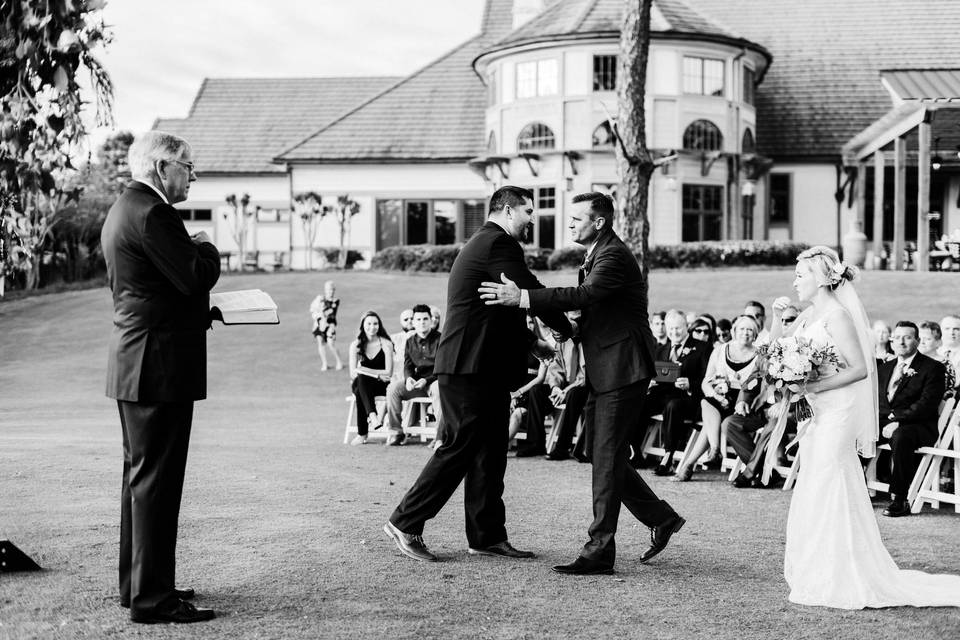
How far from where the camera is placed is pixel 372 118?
41.7 metres

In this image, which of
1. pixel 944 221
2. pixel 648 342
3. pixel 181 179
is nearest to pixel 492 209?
pixel 648 342

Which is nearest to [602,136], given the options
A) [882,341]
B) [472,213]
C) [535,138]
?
[535,138]

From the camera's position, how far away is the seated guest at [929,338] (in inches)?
394

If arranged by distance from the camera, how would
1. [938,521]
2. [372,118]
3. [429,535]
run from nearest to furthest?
[429,535], [938,521], [372,118]

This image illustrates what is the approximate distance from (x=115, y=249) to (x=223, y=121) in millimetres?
41972

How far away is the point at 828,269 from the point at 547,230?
93.2ft

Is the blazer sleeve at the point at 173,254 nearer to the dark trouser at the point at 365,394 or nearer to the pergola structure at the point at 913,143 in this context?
the dark trouser at the point at 365,394

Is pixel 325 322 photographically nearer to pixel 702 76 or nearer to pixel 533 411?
pixel 533 411

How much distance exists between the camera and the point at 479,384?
22.3ft

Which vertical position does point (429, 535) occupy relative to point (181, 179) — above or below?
below

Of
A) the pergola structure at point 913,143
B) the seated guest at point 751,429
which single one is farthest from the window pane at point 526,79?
the seated guest at point 751,429

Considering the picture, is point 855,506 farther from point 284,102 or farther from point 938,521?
point 284,102

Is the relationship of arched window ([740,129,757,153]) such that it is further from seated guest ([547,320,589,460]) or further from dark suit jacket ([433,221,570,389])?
dark suit jacket ([433,221,570,389])

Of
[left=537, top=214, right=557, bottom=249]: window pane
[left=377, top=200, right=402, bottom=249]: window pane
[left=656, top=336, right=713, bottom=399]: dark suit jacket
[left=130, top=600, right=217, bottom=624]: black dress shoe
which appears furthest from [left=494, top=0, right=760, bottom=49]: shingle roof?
[left=130, top=600, right=217, bottom=624]: black dress shoe
